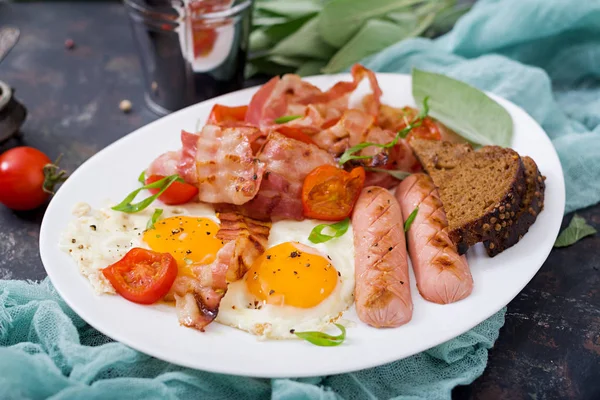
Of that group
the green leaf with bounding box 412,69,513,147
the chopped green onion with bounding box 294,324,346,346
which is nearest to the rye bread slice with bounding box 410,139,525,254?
the green leaf with bounding box 412,69,513,147

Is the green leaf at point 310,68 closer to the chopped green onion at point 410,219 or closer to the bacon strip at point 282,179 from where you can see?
the bacon strip at point 282,179

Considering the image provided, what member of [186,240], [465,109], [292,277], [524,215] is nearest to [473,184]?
[524,215]

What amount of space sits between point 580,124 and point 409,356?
9.65ft

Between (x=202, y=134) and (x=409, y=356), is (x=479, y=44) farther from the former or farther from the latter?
(x=409, y=356)

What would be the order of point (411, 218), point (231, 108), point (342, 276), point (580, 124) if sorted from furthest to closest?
point (580, 124)
point (231, 108)
point (411, 218)
point (342, 276)

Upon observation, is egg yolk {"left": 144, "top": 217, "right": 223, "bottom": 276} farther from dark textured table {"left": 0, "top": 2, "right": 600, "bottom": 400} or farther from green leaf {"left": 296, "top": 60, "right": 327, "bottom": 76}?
green leaf {"left": 296, "top": 60, "right": 327, "bottom": 76}

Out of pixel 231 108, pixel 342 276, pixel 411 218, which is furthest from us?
pixel 231 108

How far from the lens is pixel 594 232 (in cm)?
439

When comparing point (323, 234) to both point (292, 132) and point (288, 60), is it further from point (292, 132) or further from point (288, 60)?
point (288, 60)

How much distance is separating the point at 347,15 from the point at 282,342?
3.68 metres

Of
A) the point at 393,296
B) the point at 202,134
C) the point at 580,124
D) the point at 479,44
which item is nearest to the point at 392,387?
the point at 393,296

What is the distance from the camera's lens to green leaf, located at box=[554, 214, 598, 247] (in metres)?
4.34

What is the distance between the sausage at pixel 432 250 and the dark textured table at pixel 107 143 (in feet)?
1.50

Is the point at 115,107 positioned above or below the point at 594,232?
below
